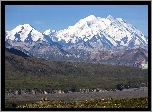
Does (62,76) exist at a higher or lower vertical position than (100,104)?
lower

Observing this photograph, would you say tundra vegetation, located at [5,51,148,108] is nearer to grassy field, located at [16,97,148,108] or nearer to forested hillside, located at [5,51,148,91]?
forested hillside, located at [5,51,148,91]

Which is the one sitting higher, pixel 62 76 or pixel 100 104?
pixel 100 104

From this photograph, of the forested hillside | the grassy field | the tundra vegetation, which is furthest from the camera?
the forested hillside

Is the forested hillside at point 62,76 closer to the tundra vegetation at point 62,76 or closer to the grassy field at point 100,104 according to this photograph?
the tundra vegetation at point 62,76

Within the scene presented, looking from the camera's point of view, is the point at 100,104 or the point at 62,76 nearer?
the point at 100,104

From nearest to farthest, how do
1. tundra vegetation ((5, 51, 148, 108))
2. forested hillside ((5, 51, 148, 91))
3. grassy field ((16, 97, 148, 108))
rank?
grassy field ((16, 97, 148, 108)) < tundra vegetation ((5, 51, 148, 108)) < forested hillside ((5, 51, 148, 91))

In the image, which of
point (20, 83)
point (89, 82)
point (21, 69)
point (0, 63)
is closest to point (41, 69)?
→ point (21, 69)

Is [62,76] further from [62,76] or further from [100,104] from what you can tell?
[100,104]

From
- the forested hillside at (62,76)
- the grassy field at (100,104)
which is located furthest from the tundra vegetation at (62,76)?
the grassy field at (100,104)

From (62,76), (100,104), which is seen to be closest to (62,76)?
(62,76)

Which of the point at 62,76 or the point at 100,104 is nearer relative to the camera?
the point at 100,104

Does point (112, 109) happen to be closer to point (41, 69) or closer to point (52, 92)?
point (52, 92)

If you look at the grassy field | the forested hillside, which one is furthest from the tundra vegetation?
the grassy field
